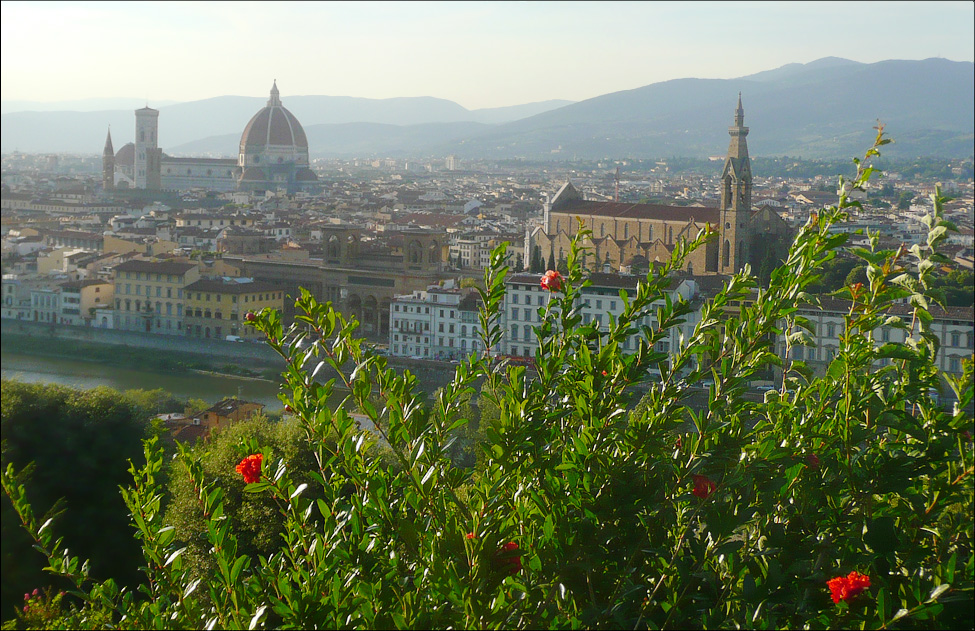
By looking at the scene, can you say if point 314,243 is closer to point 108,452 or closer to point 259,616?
point 108,452

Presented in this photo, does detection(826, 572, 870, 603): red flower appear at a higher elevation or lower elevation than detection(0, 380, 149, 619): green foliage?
higher

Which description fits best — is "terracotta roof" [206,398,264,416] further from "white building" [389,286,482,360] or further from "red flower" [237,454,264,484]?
"red flower" [237,454,264,484]

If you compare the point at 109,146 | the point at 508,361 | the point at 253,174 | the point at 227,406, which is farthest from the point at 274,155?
the point at 508,361

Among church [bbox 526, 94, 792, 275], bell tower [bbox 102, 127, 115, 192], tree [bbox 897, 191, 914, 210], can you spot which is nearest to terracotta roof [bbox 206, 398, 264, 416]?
church [bbox 526, 94, 792, 275]

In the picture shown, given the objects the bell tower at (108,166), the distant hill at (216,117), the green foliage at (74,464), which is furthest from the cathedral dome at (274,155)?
the green foliage at (74,464)

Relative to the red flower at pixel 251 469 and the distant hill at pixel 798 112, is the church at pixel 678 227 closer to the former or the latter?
the distant hill at pixel 798 112

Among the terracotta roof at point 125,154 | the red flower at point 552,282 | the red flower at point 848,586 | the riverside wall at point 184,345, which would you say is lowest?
the riverside wall at point 184,345

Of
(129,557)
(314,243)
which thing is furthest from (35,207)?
(129,557)
